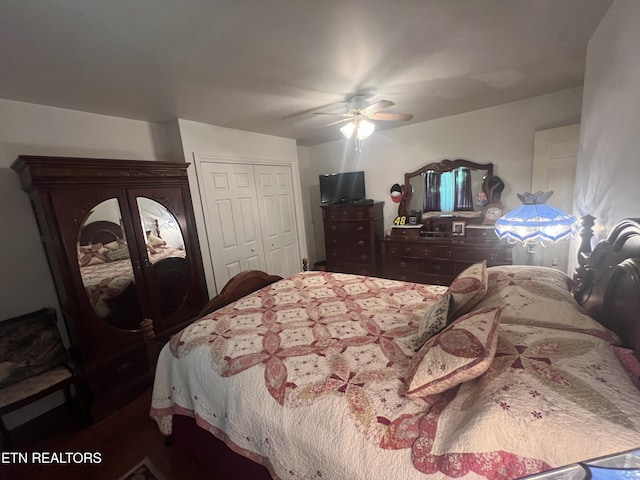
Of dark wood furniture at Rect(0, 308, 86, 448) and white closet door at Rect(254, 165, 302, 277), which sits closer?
dark wood furniture at Rect(0, 308, 86, 448)

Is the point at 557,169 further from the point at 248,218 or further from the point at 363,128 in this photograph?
the point at 248,218

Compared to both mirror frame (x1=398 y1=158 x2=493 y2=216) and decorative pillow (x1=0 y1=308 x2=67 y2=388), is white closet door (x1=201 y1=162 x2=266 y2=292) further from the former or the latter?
mirror frame (x1=398 y1=158 x2=493 y2=216)

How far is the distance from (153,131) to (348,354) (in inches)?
113

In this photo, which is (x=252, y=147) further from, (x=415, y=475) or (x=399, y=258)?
(x=415, y=475)

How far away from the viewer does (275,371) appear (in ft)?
3.85

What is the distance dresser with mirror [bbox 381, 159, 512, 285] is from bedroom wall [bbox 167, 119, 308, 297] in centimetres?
200

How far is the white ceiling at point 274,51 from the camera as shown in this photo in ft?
3.87

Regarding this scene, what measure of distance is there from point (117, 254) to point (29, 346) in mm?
804

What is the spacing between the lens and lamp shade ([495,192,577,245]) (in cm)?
168

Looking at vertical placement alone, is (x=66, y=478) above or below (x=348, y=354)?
below

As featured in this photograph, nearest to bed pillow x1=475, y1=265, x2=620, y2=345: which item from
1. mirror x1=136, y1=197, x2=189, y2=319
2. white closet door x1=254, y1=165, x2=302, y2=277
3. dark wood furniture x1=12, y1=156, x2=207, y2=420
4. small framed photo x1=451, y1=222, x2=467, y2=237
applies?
small framed photo x1=451, y1=222, x2=467, y2=237

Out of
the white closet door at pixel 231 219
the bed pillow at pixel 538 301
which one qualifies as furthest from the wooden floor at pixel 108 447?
the bed pillow at pixel 538 301

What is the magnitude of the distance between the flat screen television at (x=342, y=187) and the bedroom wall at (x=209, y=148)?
2.86ft

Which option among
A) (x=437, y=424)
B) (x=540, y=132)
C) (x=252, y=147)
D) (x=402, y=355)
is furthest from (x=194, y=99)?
(x=540, y=132)
